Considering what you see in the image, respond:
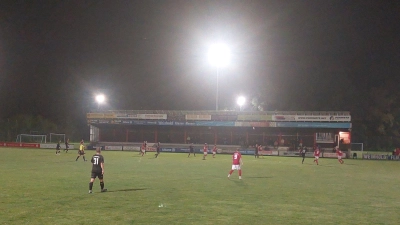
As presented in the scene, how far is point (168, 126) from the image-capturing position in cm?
6450

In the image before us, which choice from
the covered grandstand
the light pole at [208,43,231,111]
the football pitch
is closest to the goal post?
the covered grandstand

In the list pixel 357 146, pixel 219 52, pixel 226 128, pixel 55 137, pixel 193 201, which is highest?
pixel 219 52

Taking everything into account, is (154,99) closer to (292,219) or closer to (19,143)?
(19,143)

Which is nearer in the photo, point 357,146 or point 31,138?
point 357,146

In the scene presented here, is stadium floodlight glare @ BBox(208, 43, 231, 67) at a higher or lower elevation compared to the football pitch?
higher

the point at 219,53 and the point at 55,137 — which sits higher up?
the point at 219,53

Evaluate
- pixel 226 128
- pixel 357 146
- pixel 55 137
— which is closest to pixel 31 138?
pixel 55 137

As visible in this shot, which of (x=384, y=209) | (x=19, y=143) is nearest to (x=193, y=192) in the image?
(x=384, y=209)

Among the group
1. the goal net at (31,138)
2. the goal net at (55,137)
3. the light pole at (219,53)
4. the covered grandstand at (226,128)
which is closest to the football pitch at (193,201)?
the light pole at (219,53)

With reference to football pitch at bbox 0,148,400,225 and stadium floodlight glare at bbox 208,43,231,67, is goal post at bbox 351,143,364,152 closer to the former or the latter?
stadium floodlight glare at bbox 208,43,231,67

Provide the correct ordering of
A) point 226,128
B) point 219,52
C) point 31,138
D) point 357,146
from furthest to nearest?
point 31,138 < point 226,128 < point 357,146 < point 219,52

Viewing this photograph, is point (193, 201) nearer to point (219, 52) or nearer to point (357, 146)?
point (219, 52)

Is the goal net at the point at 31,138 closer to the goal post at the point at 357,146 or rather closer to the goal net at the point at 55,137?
the goal net at the point at 55,137

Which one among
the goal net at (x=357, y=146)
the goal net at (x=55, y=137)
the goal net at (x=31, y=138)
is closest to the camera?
the goal net at (x=357, y=146)
